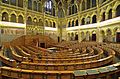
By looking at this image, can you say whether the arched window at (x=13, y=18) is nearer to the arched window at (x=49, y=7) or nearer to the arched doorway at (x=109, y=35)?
the arched window at (x=49, y=7)

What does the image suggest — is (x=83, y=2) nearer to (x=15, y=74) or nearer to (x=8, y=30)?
(x=8, y=30)

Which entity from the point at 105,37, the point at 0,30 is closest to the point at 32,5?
the point at 0,30

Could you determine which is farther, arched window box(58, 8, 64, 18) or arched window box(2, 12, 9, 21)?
arched window box(58, 8, 64, 18)

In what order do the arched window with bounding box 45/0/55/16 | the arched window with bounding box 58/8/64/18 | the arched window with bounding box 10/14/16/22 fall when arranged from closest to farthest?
the arched window with bounding box 10/14/16/22 < the arched window with bounding box 45/0/55/16 < the arched window with bounding box 58/8/64/18

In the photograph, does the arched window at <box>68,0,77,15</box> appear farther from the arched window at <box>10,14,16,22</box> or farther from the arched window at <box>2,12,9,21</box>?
the arched window at <box>2,12,9,21</box>

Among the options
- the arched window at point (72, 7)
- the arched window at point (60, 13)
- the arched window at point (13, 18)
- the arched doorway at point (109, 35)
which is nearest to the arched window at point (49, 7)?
the arched window at point (60, 13)

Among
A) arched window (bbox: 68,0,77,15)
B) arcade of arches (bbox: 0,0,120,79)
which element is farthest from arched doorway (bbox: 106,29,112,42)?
arched window (bbox: 68,0,77,15)

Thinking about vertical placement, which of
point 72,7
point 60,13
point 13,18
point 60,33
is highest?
point 72,7

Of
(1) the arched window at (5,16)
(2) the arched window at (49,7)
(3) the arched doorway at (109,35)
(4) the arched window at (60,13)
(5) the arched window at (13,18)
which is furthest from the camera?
(4) the arched window at (60,13)

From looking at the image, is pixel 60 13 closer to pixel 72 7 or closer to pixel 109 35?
pixel 72 7

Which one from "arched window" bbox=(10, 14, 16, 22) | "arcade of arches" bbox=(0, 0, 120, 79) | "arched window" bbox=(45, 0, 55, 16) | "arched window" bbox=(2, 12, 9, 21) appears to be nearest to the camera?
"arcade of arches" bbox=(0, 0, 120, 79)

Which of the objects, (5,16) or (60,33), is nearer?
(5,16)

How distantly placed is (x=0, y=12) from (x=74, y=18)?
53.8 ft

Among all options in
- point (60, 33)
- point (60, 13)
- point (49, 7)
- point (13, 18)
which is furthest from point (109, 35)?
point (49, 7)
